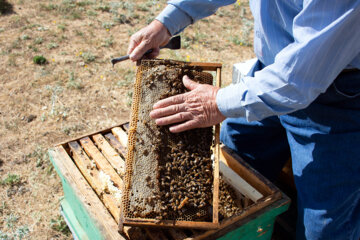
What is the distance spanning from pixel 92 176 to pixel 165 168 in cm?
76

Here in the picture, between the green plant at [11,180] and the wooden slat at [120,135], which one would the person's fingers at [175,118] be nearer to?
the wooden slat at [120,135]

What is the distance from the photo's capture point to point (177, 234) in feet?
7.02

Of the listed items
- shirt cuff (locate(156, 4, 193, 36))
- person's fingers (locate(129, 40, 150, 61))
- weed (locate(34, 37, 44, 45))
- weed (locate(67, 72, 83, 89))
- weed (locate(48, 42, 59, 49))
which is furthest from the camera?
weed (locate(34, 37, 44, 45))

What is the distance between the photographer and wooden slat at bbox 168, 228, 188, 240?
6.94 feet

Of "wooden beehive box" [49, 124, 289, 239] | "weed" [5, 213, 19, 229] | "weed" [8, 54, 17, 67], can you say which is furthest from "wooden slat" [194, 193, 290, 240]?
"weed" [8, 54, 17, 67]

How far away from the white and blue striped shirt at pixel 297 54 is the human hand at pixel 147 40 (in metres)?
0.86

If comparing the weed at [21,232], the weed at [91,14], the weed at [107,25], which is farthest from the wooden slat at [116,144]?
the weed at [91,14]

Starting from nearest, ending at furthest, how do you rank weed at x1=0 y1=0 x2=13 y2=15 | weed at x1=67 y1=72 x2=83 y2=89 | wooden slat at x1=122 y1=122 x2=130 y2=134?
wooden slat at x1=122 y1=122 x2=130 y2=134 < weed at x1=67 y1=72 x2=83 y2=89 < weed at x1=0 y1=0 x2=13 y2=15

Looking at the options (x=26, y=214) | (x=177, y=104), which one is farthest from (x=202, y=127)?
(x=26, y=214)

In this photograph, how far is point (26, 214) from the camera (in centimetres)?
354

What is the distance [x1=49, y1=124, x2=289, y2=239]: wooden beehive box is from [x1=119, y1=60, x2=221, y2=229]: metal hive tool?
0.16 meters

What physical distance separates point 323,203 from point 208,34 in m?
5.64

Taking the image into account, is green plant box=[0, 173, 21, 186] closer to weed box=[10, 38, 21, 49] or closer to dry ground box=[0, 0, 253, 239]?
dry ground box=[0, 0, 253, 239]

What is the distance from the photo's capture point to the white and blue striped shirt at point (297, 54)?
5.63 feet
